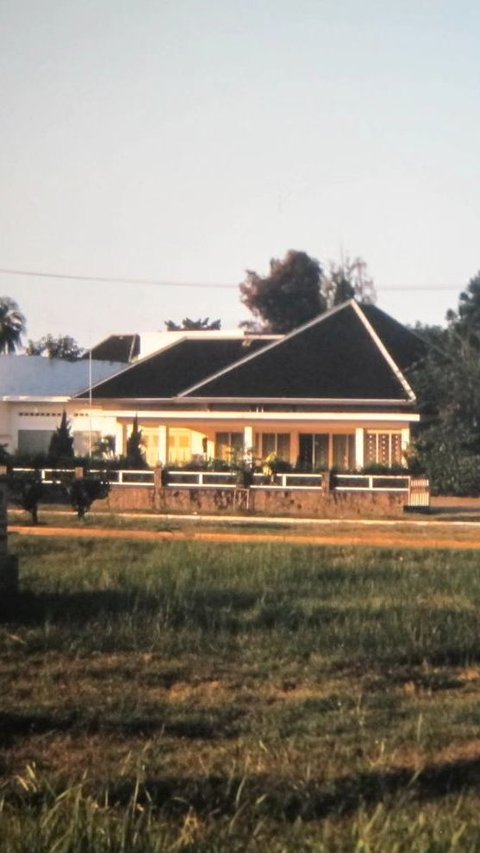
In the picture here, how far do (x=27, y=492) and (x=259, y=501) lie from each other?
1078cm

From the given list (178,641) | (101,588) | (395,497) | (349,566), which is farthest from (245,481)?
(178,641)

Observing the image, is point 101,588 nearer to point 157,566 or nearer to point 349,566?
point 157,566

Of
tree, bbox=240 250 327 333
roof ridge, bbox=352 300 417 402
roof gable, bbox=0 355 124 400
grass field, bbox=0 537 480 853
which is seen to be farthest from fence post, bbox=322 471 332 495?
tree, bbox=240 250 327 333

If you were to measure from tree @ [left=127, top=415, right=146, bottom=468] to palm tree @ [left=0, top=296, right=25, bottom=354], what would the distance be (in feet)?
76.0

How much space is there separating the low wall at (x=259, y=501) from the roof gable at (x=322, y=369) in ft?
25.7

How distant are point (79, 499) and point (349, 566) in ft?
46.1

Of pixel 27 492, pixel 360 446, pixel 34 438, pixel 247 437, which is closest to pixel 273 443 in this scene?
pixel 247 437

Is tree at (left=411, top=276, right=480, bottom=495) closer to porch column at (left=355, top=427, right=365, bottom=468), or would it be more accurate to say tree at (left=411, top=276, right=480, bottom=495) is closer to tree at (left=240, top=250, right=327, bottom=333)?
porch column at (left=355, top=427, right=365, bottom=468)

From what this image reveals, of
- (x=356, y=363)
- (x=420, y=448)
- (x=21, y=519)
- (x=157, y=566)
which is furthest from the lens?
(x=356, y=363)

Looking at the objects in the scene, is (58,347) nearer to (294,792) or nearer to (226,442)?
(226,442)

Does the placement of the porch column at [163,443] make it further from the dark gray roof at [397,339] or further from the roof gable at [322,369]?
the dark gray roof at [397,339]

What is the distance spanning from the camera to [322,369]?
49906mm

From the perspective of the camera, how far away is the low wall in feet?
128

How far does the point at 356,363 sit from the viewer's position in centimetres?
5000
